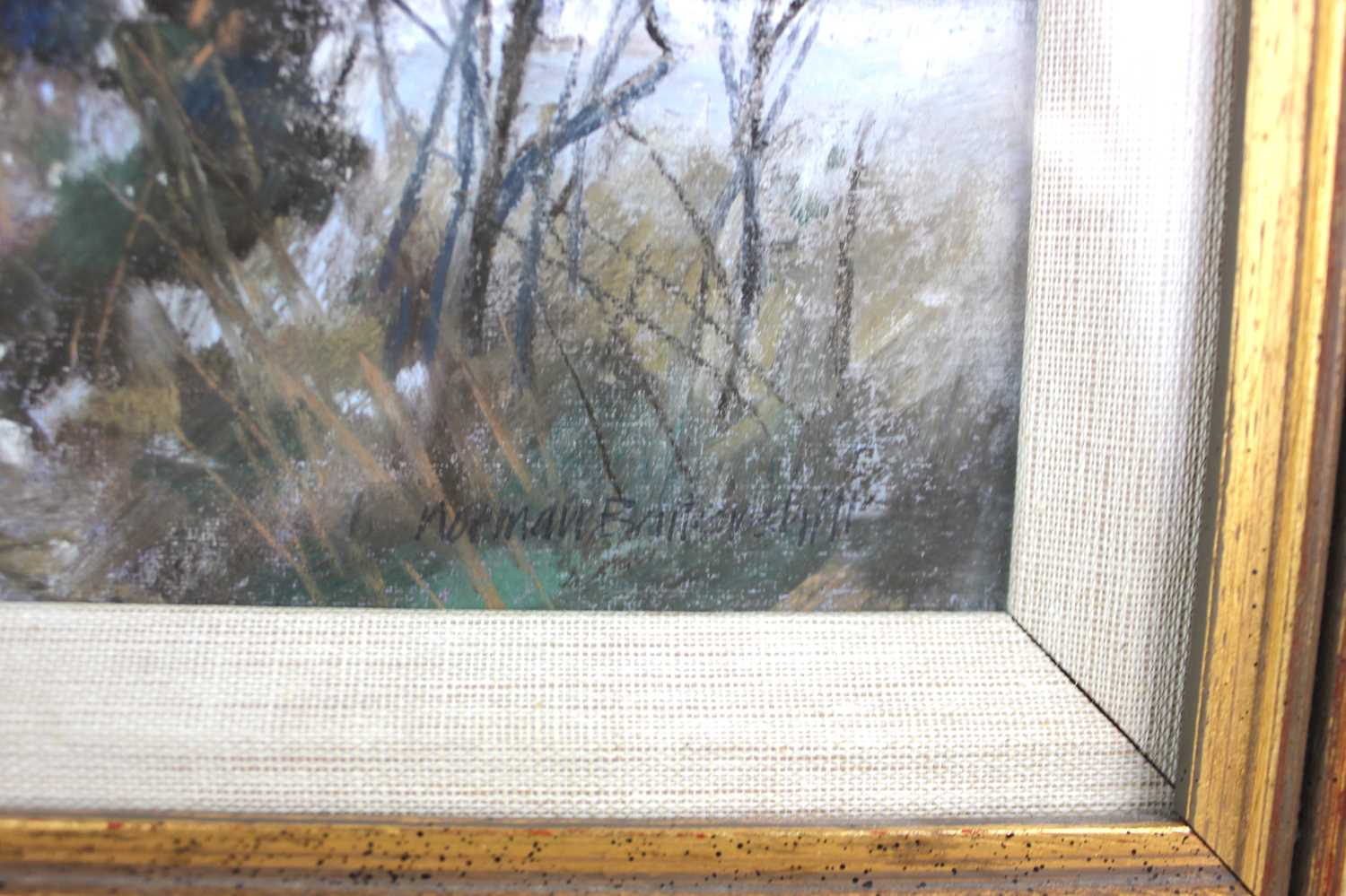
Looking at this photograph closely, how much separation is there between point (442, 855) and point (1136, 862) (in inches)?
14.6

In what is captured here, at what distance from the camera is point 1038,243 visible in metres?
0.46

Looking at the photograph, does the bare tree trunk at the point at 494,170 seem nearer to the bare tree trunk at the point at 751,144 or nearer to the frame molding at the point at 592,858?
the bare tree trunk at the point at 751,144

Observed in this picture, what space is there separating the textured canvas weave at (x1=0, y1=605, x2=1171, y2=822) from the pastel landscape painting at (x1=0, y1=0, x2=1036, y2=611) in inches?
0.8

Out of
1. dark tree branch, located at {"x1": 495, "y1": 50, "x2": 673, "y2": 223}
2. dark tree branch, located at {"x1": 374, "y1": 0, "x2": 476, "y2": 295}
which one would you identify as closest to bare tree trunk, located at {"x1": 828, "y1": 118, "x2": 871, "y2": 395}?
dark tree branch, located at {"x1": 495, "y1": 50, "x2": 673, "y2": 223}

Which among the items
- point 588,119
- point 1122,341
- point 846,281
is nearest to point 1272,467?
point 1122,341

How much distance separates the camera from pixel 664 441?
466 millimetres

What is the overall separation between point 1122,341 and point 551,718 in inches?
14.3

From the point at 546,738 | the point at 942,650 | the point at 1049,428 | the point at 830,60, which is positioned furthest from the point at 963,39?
the point at 546,738

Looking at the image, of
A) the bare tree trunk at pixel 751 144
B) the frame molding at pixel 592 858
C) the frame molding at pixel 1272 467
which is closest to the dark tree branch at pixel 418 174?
the bare tree trunk at pixel 751 144

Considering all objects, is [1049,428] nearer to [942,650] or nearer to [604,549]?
[942,650]

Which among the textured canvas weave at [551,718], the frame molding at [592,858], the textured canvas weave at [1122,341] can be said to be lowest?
the frame molding at [592,858]

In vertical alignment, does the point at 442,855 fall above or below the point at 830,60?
below

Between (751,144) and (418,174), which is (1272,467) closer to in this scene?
(751,144)

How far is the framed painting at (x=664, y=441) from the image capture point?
1.42ft
